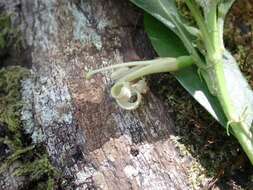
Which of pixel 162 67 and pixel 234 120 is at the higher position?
pixel 162 67

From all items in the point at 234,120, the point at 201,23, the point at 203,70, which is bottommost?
the point at 234,120

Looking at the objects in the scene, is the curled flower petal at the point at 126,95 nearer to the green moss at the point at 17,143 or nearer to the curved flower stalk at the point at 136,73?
the curved flower stalk at the point at 136,73

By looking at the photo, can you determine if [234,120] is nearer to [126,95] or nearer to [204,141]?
[204,141]

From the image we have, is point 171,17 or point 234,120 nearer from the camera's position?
point 234,120

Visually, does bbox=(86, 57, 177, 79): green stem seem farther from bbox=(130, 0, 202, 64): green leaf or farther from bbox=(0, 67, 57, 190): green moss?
bbox=(0, 67, 57, 190): green moss

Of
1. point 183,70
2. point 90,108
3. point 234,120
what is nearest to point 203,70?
point 183,70

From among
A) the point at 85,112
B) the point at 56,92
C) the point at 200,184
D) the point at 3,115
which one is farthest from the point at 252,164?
the point at 3,115

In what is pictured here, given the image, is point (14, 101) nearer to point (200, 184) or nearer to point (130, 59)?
point (130, 59)

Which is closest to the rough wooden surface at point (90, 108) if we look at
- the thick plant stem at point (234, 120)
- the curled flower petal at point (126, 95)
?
the curled flower petal at point (126, 95)
